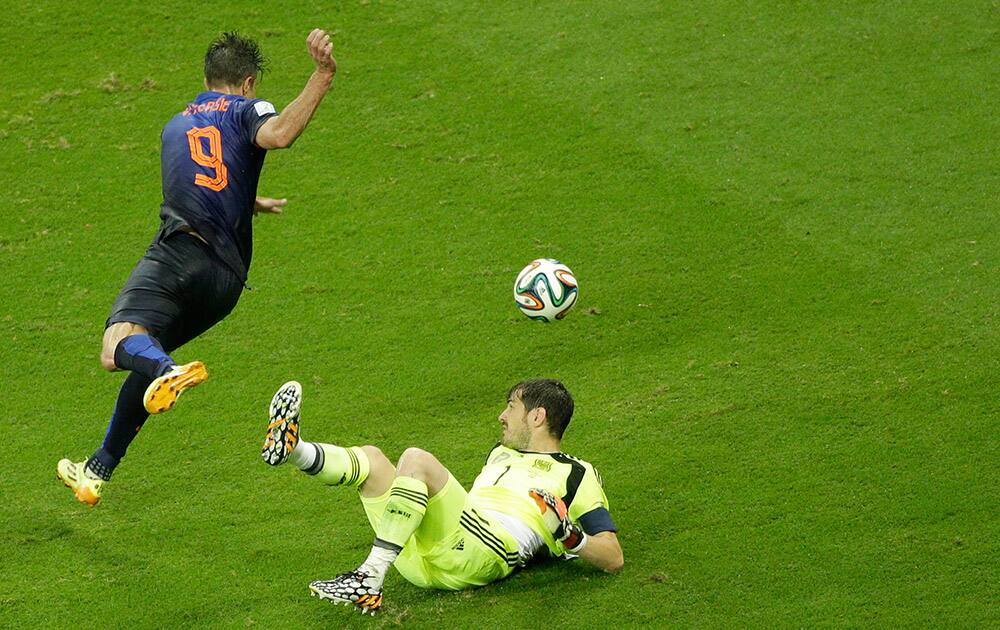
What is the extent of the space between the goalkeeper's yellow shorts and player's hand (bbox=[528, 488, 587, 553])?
229 mm

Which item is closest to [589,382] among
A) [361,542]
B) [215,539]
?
[361,542]

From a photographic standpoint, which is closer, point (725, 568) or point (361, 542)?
point (725, 568)

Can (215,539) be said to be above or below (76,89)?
below

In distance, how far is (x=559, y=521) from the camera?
20.7 feet

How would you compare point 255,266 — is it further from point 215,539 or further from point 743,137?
point 743,137

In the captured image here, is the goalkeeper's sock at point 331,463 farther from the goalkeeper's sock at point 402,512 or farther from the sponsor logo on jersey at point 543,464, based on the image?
the sponsor logo on jersey at point 543,464

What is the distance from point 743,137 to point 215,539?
636 centimetres

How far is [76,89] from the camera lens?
1213cm

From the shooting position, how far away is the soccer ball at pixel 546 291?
27.3ft

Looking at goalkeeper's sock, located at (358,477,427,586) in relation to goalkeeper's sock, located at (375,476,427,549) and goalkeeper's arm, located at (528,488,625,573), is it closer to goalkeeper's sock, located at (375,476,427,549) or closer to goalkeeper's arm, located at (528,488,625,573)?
goalkeeper's sock, located at (375,476,427,549)

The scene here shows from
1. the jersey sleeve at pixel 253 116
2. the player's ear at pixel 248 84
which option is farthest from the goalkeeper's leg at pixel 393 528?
the player's ear at pixel 248 84

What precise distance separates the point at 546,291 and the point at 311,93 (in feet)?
9.46

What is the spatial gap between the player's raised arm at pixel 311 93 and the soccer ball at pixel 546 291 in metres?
2.66

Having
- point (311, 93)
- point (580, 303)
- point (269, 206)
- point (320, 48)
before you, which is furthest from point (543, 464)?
point (580, 303)
